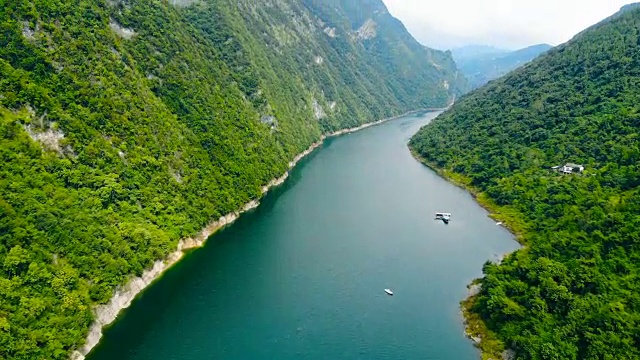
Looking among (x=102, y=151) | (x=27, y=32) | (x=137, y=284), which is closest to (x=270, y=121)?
(x=102, y=151)

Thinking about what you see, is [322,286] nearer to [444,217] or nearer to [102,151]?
[444,217]

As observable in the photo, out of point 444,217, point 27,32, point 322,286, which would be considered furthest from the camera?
point 444,217

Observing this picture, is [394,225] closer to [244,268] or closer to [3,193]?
[244,268]

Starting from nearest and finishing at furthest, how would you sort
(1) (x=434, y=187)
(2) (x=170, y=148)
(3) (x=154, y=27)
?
(2) (x=170, y=148) → (3) (x=154, y=27) → (1) (x=434, y=187)

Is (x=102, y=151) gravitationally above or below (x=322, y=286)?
above

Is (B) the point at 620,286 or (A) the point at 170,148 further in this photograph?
(A) the point at 170,148

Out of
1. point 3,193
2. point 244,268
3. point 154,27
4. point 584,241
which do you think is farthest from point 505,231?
point 154,27
